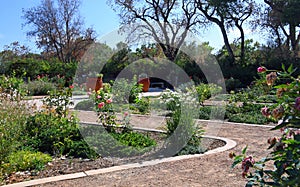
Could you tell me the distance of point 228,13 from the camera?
18.0 meters

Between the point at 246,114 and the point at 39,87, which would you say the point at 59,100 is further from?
the point at 39,87

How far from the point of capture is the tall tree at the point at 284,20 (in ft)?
49.5

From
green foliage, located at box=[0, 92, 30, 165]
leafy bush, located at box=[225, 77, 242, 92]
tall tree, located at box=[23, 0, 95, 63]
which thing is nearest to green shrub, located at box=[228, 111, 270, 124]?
green foliage, located at box=[0, 92, 30, 165]

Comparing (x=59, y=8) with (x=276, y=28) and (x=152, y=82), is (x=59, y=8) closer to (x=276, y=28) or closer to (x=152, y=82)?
(x=152, y=82)

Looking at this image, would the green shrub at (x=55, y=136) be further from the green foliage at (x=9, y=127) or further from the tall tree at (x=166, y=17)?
the tall tree at (x=166, y=17)

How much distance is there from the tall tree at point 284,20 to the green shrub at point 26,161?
1452cm

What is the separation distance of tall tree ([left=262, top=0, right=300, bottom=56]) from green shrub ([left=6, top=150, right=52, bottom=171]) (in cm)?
1452

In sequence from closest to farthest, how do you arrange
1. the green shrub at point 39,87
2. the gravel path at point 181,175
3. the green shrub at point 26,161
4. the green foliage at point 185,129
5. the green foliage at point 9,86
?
the gravel path at point 181,175 < the green shrub at point 26,161 < the green foliage at point 185,129 < the green foliage at point 9,86 < the green shrub at point 39,87

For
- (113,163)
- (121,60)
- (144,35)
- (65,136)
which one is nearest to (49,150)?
(65,136)

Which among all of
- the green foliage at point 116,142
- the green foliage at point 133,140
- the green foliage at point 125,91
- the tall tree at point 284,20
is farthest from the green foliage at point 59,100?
the tall tree at point 284,20

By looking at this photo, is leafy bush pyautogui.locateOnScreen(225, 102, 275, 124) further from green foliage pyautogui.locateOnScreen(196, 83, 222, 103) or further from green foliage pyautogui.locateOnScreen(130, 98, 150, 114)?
green foliage pyautogui.locateOnScreen(130, 98, 150, 114)

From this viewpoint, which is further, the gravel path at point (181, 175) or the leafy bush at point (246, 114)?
the leafy bush at point (246, 114)

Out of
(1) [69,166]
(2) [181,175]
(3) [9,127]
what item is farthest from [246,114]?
(3) [9,127]

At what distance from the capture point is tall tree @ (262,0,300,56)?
1508cm
